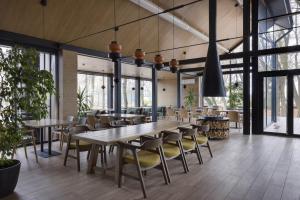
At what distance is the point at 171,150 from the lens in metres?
3.67

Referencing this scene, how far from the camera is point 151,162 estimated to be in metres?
3.05

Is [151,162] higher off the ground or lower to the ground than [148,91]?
lower

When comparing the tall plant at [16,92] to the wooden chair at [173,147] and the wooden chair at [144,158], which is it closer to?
the wooden chair at [144,158]

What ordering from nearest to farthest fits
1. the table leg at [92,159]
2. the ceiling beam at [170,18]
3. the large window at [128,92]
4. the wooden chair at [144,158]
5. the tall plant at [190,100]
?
the wooden chair at [144,158], the table leg at [92,159], the ceiling beam at [170,18], the tall plant at [190,100], the large window at [128,92]

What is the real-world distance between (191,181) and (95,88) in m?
10.2

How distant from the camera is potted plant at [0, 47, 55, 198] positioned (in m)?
2.84

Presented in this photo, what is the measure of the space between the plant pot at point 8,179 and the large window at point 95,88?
9.17m

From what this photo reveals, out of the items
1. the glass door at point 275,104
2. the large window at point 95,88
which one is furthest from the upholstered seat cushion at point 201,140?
the large window at point 95,88

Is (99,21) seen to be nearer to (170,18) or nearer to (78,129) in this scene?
(170,18)

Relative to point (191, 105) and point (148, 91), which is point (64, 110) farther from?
point (148, 91)

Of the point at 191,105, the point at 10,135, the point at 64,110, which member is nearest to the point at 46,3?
the point at 64,110

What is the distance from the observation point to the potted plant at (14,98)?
2.84 m

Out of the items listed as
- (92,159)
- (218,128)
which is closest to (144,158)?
(92,159)

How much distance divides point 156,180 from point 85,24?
203 inches
